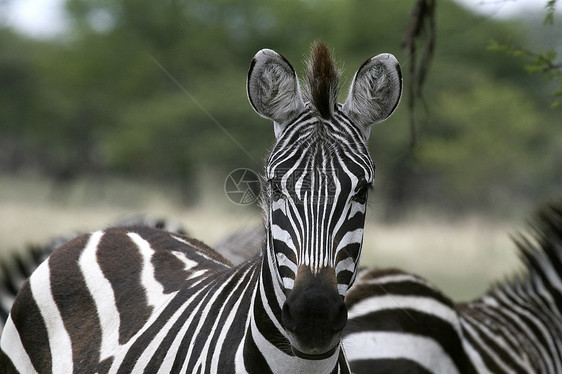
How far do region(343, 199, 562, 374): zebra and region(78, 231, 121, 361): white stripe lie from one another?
1.43 m

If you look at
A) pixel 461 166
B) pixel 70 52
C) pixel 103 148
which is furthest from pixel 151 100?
pixel 461 166

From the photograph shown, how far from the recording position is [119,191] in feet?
138

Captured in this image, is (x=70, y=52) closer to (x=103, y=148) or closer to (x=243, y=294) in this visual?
(x=103, y=148)

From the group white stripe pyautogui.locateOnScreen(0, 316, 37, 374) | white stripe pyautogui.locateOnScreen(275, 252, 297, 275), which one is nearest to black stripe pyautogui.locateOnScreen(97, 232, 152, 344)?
white stripe pyautogui.locateOnScreen(0, 316, 37, 374)

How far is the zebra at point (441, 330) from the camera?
4844mm

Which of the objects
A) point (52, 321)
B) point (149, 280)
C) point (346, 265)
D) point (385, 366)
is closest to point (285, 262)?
point (346, 265)

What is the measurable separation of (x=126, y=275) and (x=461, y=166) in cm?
2868

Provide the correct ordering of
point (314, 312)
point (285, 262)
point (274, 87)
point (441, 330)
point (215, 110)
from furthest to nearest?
point (215, 110) → point (441, 330) → point (274, 87) → point (285, 262) → point (314, 312)

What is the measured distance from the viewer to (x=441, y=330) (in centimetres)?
499

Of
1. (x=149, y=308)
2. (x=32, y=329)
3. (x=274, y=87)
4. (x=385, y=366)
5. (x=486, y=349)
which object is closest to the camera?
(x=274, y=87)

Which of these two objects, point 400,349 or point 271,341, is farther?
point 400,349

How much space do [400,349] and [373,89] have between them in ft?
7.20

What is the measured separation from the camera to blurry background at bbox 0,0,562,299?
33.3 meters

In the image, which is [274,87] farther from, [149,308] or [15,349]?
[15,349]
